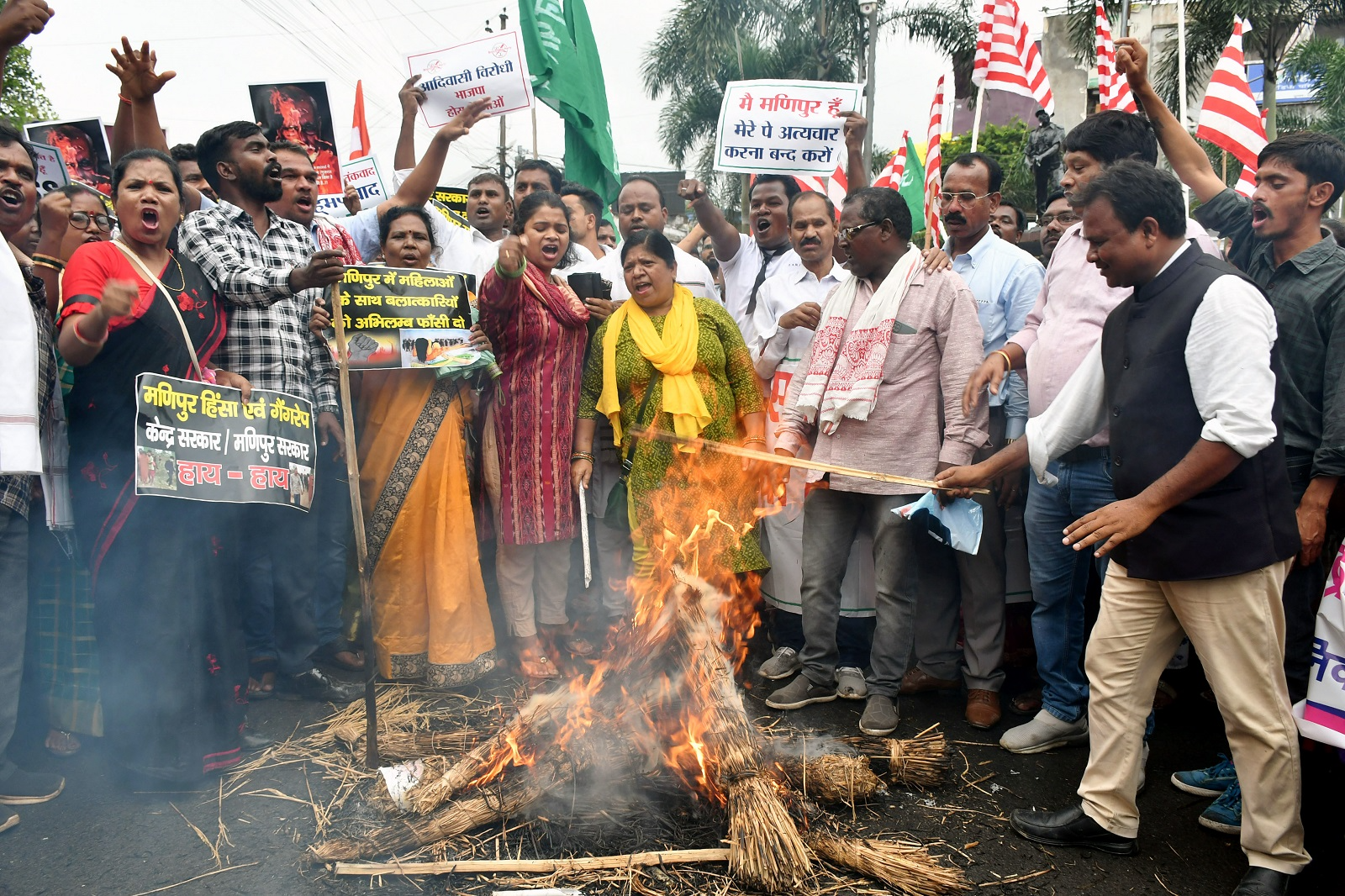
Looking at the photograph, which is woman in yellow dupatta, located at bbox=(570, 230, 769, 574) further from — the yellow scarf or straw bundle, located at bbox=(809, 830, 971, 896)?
straw bundle, located at bbox=(809, 830, 971, 896)

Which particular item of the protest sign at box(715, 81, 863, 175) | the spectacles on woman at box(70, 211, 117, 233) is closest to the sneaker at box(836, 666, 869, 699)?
the protest sign at box(715, 81, 863, 175)

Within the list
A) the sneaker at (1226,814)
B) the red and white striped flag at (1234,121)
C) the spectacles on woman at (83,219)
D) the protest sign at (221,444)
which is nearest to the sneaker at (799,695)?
the sneaker at (1226,814)

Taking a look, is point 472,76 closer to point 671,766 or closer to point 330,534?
point 330,534

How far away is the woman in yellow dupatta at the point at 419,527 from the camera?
16.8 ft

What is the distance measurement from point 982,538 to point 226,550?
3.60 m

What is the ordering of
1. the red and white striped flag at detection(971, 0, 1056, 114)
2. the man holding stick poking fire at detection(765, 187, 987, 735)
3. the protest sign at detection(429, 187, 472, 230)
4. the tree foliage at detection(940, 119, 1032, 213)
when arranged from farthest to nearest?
1. the tree foliage at detection(940, 119, 1032, 213)
2. the red and white striped flag at detection(971, 0, 1056, 114)
3. the protest sign at detection(429, 187, 472, 230)
4. the man holding stick poking fire at detection(765, 187, 987, 735)

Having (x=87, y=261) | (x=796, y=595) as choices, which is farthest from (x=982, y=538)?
(x=87, y=261)

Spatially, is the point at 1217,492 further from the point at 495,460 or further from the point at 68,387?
the point at 68,387

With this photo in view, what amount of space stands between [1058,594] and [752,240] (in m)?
3.17

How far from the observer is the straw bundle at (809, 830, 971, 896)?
3.15 m

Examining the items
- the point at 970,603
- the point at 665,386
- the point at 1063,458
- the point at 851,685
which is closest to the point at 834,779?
the point at 851,685

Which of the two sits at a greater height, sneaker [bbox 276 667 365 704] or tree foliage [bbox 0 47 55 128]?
tree foliage [bbox 0 47 55 128]

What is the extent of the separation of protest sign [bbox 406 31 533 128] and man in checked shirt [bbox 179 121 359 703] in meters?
1.68

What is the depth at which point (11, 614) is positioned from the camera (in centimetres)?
366
